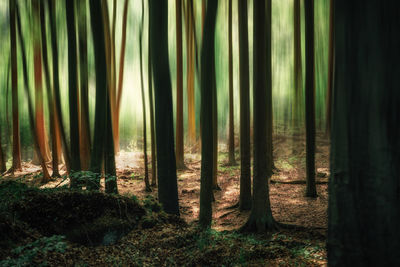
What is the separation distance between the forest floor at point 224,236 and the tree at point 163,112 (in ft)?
3.33

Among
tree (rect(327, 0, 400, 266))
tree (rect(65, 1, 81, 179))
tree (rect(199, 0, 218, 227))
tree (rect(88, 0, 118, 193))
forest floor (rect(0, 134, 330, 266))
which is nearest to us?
tree (rect(327, 0, 400, 266))

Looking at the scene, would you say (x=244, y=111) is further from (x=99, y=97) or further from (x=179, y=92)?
(x=179, y=92)

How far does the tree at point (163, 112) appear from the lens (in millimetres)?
5629

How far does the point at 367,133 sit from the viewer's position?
1854mm

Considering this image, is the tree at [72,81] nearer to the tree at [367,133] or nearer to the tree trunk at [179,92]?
the tree trunk at [179,92]

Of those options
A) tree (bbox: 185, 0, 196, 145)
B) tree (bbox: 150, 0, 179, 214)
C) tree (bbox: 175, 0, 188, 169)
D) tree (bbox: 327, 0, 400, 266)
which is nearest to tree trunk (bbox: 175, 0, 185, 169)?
tree (bbox: 175, 0, 188, 169)

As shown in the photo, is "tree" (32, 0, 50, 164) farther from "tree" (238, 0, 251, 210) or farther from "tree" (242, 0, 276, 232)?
"tree" (242, 0, 276, 232)

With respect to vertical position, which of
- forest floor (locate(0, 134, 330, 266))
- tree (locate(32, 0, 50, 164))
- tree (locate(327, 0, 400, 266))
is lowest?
forest floor (locate(0, 134, 330, 266))

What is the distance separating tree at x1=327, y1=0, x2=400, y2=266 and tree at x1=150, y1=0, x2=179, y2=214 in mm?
3990

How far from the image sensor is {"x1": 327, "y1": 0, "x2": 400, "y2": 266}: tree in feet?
5.94

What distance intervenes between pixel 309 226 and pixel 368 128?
4.56 metres

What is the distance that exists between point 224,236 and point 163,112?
100 inches

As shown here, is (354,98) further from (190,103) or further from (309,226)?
(190,103)

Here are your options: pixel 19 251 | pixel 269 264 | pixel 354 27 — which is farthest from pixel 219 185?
pixel 354 27
